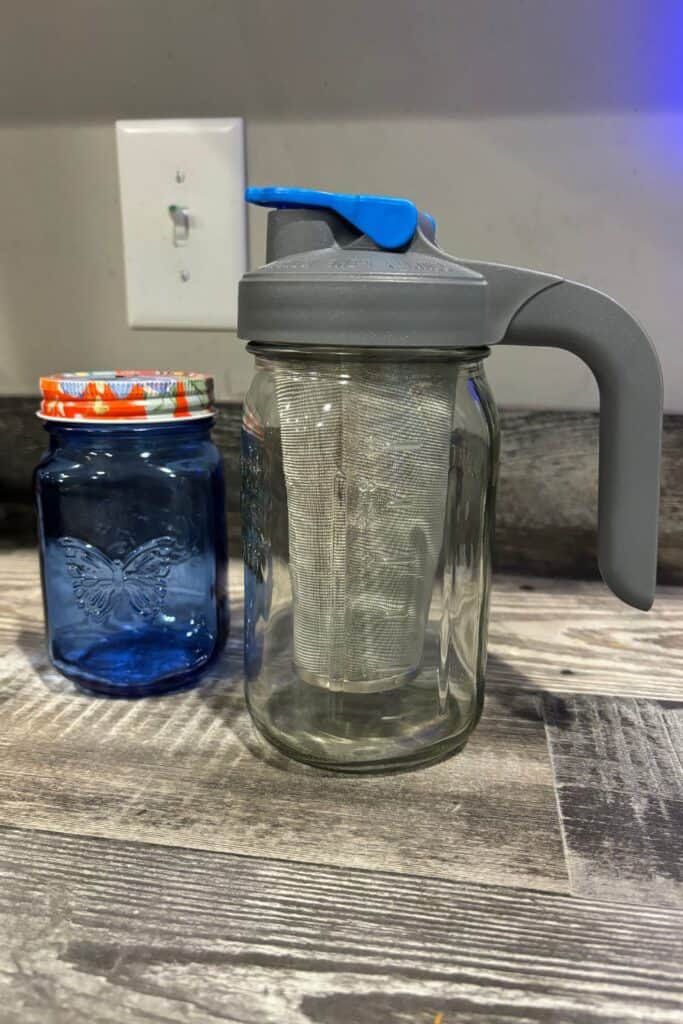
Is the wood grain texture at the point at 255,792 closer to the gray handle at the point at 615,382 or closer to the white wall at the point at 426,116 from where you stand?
the gray handle at the point at 615,382

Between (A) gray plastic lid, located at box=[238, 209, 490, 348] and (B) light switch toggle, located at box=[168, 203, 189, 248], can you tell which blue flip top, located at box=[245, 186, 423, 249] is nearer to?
(A) gray plastic lid, located at box=[238, 209, 490, 348]

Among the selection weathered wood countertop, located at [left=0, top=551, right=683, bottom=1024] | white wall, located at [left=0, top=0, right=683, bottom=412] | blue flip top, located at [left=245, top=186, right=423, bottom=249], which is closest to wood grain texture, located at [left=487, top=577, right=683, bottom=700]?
weathered wood countertop, located at [left=0, top=551, right=683, bottom=1024]

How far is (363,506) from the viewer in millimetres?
367

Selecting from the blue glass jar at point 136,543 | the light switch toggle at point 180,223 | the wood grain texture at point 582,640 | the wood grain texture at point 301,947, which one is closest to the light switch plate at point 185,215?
the light switch toggle at point 180,223

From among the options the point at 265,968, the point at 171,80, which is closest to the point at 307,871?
the point at 265,968

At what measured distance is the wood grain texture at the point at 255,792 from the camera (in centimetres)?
31

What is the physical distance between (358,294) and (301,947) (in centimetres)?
23

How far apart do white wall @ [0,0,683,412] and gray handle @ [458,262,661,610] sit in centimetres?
25

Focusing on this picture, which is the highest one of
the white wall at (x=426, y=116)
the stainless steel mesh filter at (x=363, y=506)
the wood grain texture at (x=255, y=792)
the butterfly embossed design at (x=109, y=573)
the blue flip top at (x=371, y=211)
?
the white wall at (x=426, y=116)

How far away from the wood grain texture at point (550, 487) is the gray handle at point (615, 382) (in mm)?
235

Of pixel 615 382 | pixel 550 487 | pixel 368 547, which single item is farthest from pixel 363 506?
pixel 550 487

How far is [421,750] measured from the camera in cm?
37

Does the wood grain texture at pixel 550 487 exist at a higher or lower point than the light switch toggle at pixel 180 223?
lower

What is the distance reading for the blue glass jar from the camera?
1.40 ft
